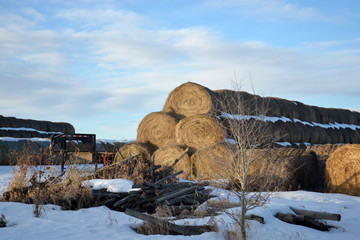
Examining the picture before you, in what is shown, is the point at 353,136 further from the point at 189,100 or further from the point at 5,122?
the point at 5,122

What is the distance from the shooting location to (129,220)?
26.1ft

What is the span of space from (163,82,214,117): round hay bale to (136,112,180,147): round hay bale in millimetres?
502

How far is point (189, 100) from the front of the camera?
15.2 m

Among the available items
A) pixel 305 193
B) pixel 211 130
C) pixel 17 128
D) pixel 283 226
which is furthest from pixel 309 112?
pixel 17 128

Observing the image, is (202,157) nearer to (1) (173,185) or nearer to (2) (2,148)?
(1) (173,185)

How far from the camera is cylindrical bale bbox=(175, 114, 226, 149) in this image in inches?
528

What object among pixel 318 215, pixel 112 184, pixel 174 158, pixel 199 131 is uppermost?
pixel 199 131

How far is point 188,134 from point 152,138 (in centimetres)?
212

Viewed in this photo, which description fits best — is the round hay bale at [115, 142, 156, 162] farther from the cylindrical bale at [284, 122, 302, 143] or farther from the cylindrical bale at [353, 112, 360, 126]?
the cylindrical bale at [353, 112, 360, 126]

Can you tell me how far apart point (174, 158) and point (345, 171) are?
582 centimetres

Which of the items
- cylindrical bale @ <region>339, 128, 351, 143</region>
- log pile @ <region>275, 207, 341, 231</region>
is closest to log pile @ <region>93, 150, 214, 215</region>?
log pile @ <region>275, 207, 341, 231</region>

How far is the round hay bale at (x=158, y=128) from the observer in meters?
15.1

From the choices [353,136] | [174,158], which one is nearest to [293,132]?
[174,158]

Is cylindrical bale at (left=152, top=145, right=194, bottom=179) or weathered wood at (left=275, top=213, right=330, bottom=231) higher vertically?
cylindrical bale at (left=152, top=145, right=194, bottom=179)
